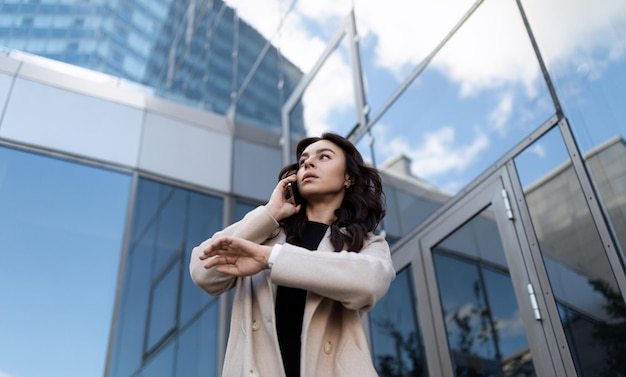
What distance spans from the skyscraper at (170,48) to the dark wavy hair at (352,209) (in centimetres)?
393

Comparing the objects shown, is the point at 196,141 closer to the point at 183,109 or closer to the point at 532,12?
the point at 183,109

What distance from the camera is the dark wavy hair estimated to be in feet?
5.14

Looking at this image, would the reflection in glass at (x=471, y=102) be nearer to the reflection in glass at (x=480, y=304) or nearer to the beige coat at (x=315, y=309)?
the reflection in glass at (x=480, y=304)

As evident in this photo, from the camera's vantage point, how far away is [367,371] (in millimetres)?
1372

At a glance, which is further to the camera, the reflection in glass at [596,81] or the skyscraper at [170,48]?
the skyscraper at [170,48]

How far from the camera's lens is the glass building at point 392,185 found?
9.06ft

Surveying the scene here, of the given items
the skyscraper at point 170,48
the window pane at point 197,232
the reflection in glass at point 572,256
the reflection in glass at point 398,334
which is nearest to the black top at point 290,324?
the reflection in glass at point 572,256

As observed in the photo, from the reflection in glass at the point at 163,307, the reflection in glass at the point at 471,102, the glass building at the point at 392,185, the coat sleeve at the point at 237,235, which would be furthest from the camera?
the reflection in glass at the point at 163,307

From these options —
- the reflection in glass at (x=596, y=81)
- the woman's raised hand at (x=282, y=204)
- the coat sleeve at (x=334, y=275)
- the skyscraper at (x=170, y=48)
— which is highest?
the skyscraper at (x=170, y=48)

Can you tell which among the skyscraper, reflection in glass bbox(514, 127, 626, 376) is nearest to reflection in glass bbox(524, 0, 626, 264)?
reflection in glass bbox(514, 127, 626, 376)

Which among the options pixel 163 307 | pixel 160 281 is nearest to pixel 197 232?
pixel 160 281

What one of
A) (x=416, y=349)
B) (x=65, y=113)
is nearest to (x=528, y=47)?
(x=416, y=349)

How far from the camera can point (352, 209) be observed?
5.61 feet

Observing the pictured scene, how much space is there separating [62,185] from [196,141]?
4.33ft
